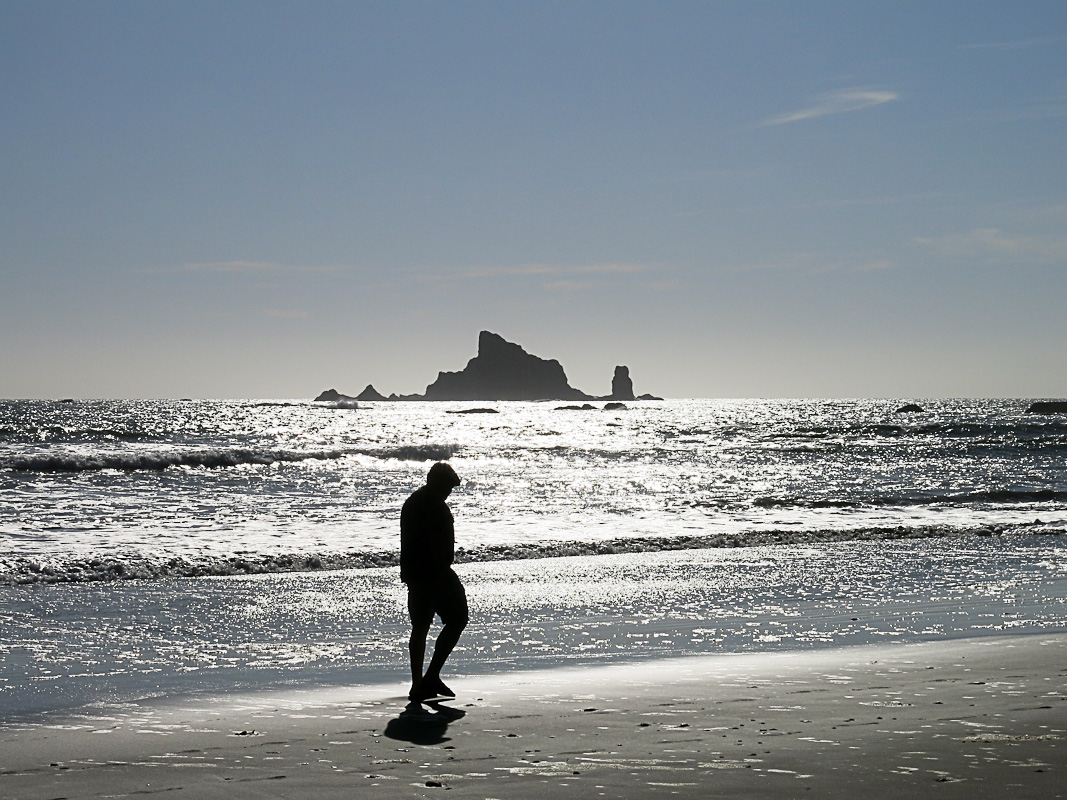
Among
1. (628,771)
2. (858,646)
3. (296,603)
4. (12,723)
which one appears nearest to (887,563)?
(858,646)

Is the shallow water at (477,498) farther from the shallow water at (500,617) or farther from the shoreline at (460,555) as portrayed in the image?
the shallow water at (500,617)

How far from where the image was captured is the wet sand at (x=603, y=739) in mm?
5289

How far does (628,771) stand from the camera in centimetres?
552

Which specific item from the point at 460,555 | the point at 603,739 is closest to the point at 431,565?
the point at 603,739

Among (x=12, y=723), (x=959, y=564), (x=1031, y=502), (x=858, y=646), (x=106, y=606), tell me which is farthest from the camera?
(x=1031, y=502)

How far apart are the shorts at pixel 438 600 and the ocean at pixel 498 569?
0.99 m

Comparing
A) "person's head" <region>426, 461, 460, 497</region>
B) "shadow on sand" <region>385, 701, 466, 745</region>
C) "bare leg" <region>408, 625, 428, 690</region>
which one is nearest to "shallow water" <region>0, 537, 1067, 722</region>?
"bare leg" <region>408, 625, 428, 690</region>

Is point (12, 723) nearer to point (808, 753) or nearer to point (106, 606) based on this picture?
point (808, 753)

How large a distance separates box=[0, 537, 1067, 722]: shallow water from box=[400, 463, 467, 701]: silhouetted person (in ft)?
2.96

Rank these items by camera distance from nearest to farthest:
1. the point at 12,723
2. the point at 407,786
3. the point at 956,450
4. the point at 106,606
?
the point at 407,786
the point at 12,723
the point at 106,606
the point at 956,450

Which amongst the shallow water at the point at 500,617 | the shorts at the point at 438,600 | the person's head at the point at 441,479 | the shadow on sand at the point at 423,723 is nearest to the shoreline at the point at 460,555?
the shallow water at the point at 500,617

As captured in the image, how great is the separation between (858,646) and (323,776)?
19.1 feet

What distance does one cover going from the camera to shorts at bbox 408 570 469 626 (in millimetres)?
7902

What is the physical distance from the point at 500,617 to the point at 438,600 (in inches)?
148
